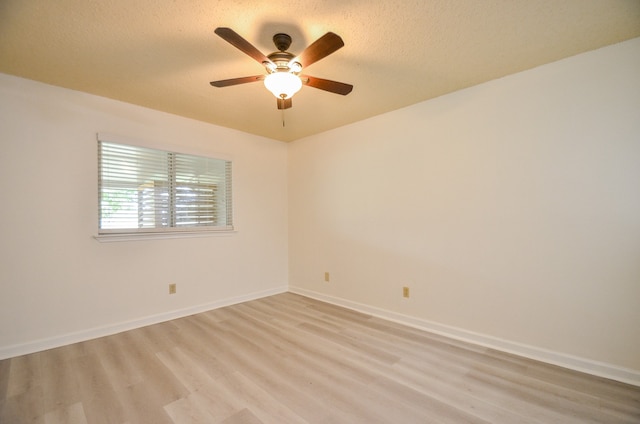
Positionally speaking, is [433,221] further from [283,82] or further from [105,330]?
[105,330]

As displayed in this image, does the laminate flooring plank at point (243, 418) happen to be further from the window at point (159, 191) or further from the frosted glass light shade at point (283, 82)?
the window at point (159, 191)

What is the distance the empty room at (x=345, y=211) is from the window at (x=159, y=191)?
22 millimetres

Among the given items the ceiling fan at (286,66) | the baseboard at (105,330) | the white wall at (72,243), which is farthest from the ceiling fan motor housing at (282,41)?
the baseboard at (105,330)

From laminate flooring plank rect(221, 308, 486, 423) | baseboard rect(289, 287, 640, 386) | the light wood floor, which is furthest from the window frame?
baseboard rect(289, 287, 640, 386)

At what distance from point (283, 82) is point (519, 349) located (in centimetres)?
276

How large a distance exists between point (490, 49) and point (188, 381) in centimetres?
318

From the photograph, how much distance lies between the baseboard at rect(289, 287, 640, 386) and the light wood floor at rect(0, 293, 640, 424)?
0.08m

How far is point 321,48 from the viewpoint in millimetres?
1598

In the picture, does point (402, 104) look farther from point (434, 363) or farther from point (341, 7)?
point (434, 363)

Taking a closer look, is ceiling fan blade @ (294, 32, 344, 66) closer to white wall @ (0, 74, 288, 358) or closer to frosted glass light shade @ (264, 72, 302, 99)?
frosted glass light shade @ (264, 72, 302, 99)

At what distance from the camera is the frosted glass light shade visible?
70.4 inches

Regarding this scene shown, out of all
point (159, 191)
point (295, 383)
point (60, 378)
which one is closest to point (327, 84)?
point (295, 383)

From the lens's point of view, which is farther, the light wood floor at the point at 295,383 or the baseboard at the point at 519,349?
the baseboard at the point at 519,349

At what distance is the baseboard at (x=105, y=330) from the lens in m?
2.31
